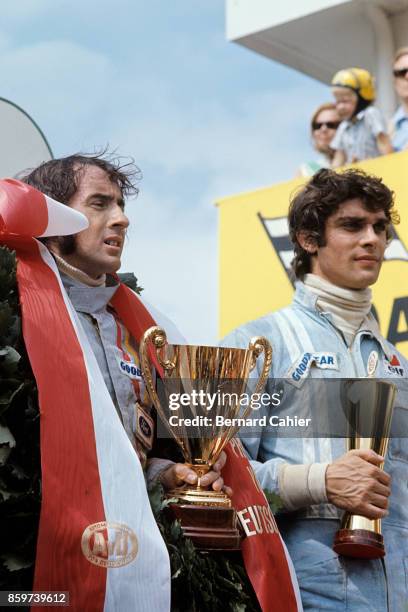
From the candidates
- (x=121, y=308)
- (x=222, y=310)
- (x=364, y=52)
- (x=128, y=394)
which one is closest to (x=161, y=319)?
(x=121, y=308)

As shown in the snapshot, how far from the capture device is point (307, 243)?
173 inches

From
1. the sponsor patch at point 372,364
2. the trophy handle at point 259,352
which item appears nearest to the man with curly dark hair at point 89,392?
the trophy handle at point 259,352

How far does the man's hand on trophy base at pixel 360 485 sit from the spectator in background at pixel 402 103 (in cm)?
502

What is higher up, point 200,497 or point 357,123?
point 357,123

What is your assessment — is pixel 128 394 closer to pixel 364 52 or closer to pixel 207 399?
pixel 207 399

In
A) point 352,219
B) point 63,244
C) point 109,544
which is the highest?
point 352,219

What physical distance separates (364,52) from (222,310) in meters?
4.56

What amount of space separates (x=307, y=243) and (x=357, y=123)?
486 centimetres

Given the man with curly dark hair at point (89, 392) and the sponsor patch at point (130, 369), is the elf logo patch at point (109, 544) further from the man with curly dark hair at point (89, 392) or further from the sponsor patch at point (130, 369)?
the sponsor patch at point (130, 369)

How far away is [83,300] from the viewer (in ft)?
11.7

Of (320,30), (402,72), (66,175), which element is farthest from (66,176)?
(320,30)

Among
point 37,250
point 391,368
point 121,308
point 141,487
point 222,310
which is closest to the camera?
point 141,487

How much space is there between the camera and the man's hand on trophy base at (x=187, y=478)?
3.38 m

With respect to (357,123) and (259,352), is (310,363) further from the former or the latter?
(357,123)
